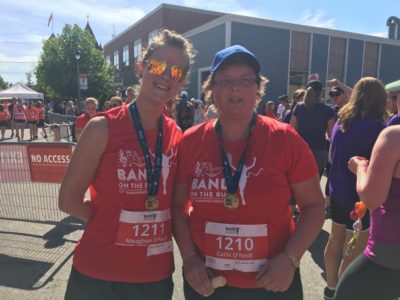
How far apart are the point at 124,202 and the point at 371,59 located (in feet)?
104

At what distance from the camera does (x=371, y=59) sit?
95.2 ft

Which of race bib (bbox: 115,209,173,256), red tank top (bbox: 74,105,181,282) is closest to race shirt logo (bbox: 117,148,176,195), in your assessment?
red tank top (bbox: 74,105,181,282)

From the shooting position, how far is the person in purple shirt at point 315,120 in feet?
17.1

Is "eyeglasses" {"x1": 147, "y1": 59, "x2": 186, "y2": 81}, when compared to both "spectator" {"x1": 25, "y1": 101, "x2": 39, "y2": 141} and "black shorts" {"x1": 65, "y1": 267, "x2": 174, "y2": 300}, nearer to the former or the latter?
"black shorts" {"x1": 65, "y1": 267, "x2": 174, "y2": 300}

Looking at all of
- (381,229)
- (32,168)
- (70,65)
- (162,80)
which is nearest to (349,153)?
(381,229)

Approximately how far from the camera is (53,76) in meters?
35.8

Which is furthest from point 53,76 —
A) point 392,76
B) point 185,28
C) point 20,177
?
point 20,177

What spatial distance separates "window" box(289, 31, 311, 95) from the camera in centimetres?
2559

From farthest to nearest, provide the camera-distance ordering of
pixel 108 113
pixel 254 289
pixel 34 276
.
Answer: pixel 34 276 → pixel 108 113 → pixel 254 289

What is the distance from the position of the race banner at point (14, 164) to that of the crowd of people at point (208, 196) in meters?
3.19

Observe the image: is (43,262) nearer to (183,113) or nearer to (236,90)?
(236,90)

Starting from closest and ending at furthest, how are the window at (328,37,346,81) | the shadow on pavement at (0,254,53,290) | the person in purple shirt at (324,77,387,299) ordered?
1. the person in purple shirt at (324,77,387,299)
2. the shadow on pavement at (0,254,53,290)
3. the window at (328,37,346,81)

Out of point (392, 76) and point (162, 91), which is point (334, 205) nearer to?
point (162, 91)

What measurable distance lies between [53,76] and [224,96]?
3775cm
